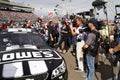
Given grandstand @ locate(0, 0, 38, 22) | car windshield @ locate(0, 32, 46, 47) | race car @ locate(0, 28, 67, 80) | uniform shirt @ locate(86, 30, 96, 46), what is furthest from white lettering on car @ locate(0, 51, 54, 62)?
grandstand @ locate(0, 0, 38, 22)

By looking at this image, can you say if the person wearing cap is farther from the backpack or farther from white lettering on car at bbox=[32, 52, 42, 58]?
white lettering on car at bbox=[32, 52, 42, 58]

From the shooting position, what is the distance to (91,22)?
612cm

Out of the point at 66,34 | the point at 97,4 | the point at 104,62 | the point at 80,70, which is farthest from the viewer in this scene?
the point at 66,34

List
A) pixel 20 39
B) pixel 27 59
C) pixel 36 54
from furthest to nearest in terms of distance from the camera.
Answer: pixel 20 39
pixel 36 54
pixel 27 59

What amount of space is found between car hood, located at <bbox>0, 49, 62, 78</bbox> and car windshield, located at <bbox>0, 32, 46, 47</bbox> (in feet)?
2.23

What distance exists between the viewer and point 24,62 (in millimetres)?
5469

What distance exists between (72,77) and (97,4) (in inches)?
92.2

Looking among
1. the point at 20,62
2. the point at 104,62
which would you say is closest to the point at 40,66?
the point at 20,62

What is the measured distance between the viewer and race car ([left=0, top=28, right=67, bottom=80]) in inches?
201

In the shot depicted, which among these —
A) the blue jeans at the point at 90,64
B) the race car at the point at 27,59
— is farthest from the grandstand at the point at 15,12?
the blue jeans at the point at 90,64

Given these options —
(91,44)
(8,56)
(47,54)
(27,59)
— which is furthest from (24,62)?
(91,44)

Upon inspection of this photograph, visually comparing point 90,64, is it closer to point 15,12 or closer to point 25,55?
point 25,55

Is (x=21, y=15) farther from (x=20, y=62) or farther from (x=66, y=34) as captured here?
→ (x=20, y=62)

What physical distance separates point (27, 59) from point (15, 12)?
78461 millimetres
